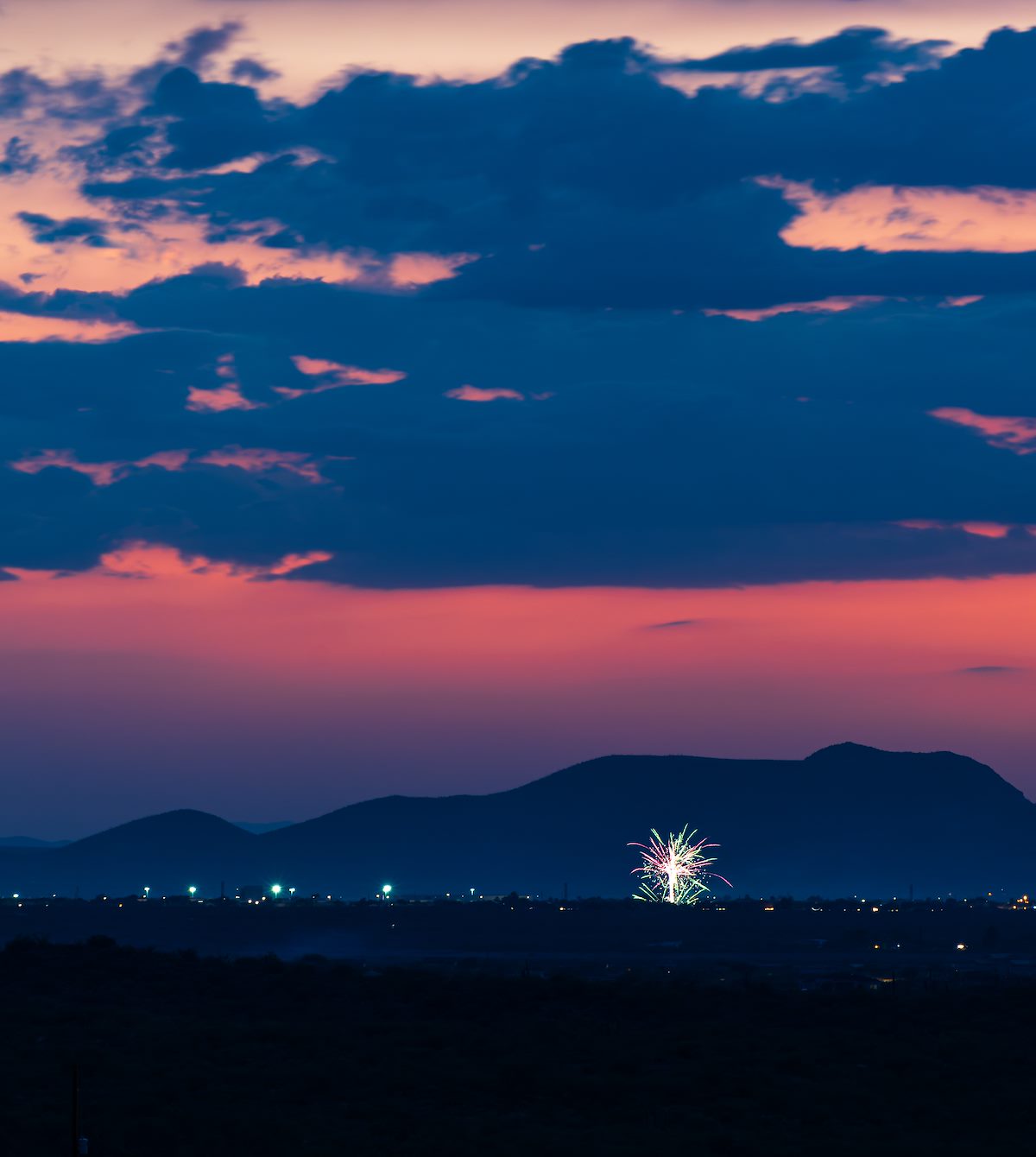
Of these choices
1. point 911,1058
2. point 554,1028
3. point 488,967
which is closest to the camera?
point 911,1058

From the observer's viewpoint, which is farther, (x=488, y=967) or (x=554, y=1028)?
(x=488, y=967)

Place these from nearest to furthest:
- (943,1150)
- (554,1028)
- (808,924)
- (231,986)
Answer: (943,1150) < (554,1028) < (231,986) < (808,924)

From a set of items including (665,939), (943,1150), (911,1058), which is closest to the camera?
(943,1150)

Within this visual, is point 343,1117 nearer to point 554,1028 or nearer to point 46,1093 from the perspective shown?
point 46,1093

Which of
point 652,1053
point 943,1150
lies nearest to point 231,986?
point 652,1053

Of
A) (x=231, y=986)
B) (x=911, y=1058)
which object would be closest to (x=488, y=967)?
(x=231, y=986)

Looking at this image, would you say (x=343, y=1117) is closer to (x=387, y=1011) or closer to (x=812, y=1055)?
(x=812, y=1055)
